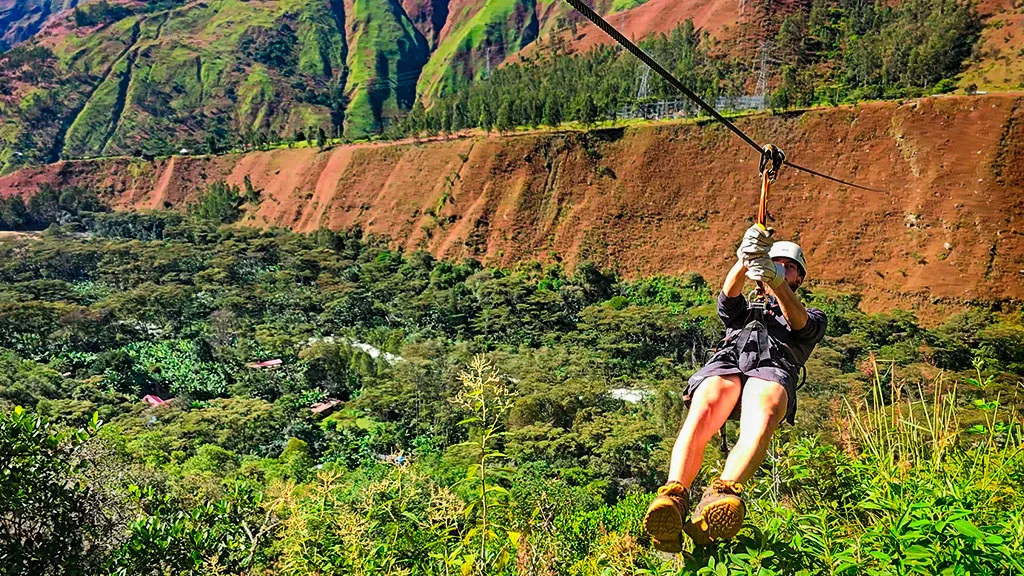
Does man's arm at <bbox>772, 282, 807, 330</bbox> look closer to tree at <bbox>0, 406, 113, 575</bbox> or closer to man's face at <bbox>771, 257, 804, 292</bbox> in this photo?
man's face at <bbox>771, 257, 804, 292</bbox>

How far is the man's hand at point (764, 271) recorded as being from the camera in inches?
95.8

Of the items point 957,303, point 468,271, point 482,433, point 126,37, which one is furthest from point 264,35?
point 482,433

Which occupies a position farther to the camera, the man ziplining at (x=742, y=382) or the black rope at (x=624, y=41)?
the man ziplining at (x=742, y=382)

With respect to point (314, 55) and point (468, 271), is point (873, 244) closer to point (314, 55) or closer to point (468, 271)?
point (468, 271)

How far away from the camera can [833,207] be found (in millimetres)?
28734

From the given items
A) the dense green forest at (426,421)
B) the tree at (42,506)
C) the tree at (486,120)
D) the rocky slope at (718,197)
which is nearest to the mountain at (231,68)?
the tree at (486,120)

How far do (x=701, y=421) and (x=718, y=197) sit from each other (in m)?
31.4

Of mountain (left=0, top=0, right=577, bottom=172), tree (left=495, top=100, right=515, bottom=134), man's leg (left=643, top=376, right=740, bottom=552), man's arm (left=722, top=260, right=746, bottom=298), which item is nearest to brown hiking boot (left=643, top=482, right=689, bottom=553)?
man's leg (left=643, top=376, right=740, bottom=552)

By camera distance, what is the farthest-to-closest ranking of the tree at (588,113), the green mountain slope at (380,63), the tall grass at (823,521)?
the green mountain slope at (380,63) < the tree at (588,113) < the tall grass at (823,521)

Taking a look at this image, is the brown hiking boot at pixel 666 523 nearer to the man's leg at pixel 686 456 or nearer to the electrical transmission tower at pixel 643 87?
the man's leg at pixel 686 456

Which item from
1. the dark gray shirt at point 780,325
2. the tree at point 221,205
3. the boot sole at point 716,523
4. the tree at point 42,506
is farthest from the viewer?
the tree at point 221,205

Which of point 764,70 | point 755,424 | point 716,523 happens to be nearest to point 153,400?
point 755,424

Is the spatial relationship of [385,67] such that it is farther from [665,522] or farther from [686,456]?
[665,522]

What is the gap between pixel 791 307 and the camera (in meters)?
2.62
